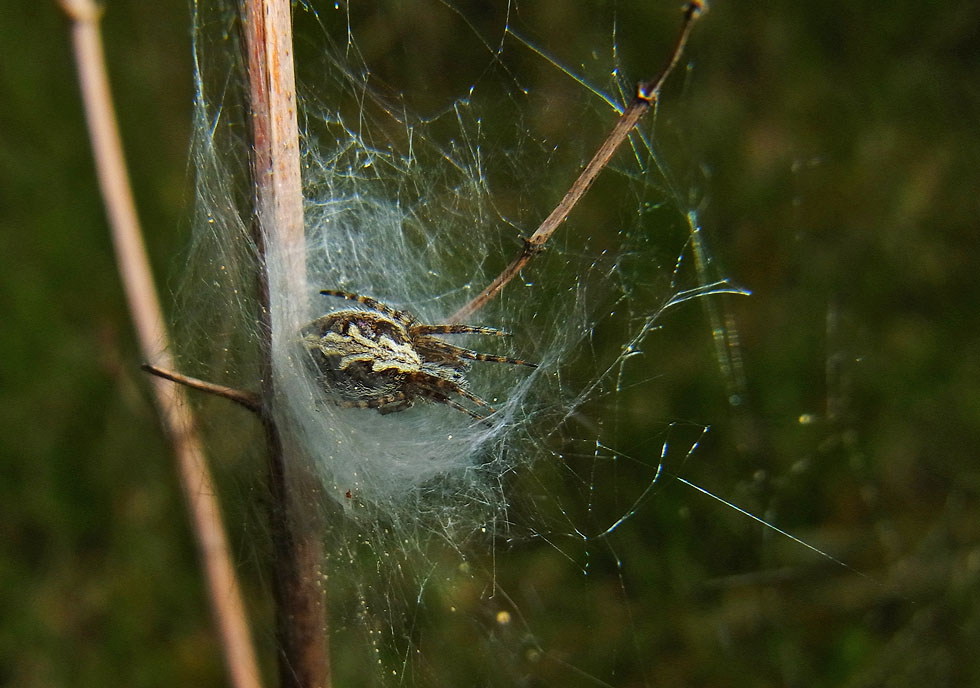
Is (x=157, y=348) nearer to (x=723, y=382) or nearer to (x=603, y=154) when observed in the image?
(x=603, y=154)

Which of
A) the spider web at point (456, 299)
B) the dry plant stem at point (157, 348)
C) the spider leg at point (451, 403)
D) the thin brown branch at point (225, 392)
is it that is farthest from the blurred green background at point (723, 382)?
the thin brown branch at point (225, 392)

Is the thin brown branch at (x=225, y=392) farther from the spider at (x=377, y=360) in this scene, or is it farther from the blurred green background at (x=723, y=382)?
the blurred green background at (x=723, y=382)

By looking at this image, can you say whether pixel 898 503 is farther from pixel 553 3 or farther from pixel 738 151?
pixel 553 3

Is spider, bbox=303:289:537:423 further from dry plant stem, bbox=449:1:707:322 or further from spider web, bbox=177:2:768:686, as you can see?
dry plant stem, bbox=449:1:707:322

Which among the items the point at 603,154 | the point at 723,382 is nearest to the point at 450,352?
the point at 603,154

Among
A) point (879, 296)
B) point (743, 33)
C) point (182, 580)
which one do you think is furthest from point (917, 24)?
point (182, 580)
